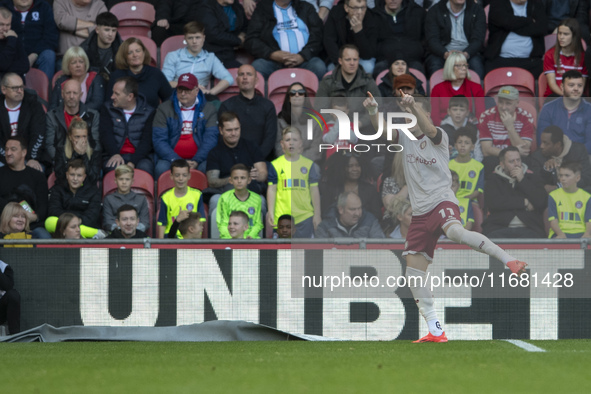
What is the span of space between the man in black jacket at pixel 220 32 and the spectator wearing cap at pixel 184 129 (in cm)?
123

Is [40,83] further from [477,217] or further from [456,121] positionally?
[477,217]

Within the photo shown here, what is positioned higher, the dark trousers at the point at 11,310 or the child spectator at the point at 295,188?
the child spectator at the point at 295,188

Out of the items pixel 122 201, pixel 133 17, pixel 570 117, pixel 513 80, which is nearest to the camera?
pixel 570 117

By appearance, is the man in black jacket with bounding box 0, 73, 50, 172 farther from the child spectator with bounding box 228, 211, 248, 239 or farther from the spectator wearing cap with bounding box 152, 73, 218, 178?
the child spectator with bounding box 228, 211, 248, 239

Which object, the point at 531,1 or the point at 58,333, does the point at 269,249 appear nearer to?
the point at 58,333

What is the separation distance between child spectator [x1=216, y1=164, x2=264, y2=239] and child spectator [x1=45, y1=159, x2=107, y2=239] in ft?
4.53

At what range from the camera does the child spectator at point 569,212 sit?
28.0ft

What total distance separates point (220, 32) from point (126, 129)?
200 cm

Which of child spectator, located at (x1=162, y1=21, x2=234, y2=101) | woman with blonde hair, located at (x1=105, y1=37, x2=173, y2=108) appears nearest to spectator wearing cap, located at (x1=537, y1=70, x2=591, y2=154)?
child spectator, located at (x1=162, y1=21, x2=234, y2=101)

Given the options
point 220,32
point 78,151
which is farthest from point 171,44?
point 78,151

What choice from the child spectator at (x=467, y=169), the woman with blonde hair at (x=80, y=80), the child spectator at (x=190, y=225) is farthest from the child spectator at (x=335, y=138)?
the woman with blonde hair at (x=80, y=80)

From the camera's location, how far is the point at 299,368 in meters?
5.65

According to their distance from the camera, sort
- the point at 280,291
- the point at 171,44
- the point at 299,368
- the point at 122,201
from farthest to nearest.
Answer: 1. the point at 171,44
2. the point at 122,201
3. the point at 280,291
4. the point at 299,368

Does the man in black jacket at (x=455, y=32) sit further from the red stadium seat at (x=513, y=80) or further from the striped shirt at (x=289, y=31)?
the striped shirt at (x=289, y=31)
